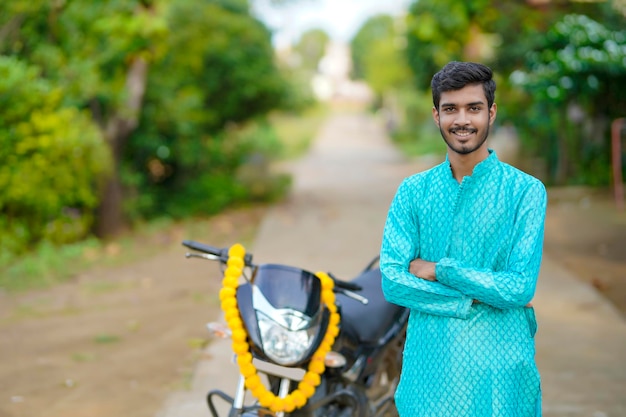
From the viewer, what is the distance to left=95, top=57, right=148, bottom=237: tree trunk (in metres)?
12.1

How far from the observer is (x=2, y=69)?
8.77 metres

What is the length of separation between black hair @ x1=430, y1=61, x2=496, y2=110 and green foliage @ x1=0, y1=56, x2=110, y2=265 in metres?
7.25

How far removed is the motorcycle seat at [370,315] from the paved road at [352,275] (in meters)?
1.42

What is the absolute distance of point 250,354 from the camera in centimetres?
332

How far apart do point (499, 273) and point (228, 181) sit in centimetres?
1286

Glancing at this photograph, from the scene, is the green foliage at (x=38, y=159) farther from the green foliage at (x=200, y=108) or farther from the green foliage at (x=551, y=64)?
the green foliage at (x=551, y=64)

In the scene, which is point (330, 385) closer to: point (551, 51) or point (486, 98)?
point (486, 98)

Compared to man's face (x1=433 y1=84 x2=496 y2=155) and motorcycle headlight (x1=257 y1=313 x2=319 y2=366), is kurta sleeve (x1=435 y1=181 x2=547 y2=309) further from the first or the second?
motorcycle headlight (x1=257 y1=313 x2=319 y2=366)

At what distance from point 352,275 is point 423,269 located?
615 centimetres

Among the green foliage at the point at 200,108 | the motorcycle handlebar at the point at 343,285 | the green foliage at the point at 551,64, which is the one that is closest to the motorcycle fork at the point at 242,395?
the motorcycle handlebar at the point at 343,285

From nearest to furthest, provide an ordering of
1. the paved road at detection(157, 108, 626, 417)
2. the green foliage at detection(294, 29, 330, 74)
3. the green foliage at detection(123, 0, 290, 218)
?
1. the paved road at detection(157, 108, 626, 417)
2. the green foliage at detection(123, 0, 290, 218)
3. the green foliage at detection(294, 29, 330, 74)

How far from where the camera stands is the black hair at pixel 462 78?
8.57ft

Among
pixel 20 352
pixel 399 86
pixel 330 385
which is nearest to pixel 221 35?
pixel 20 352

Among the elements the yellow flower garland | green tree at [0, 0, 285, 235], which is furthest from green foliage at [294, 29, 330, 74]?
the yellow flower garland
